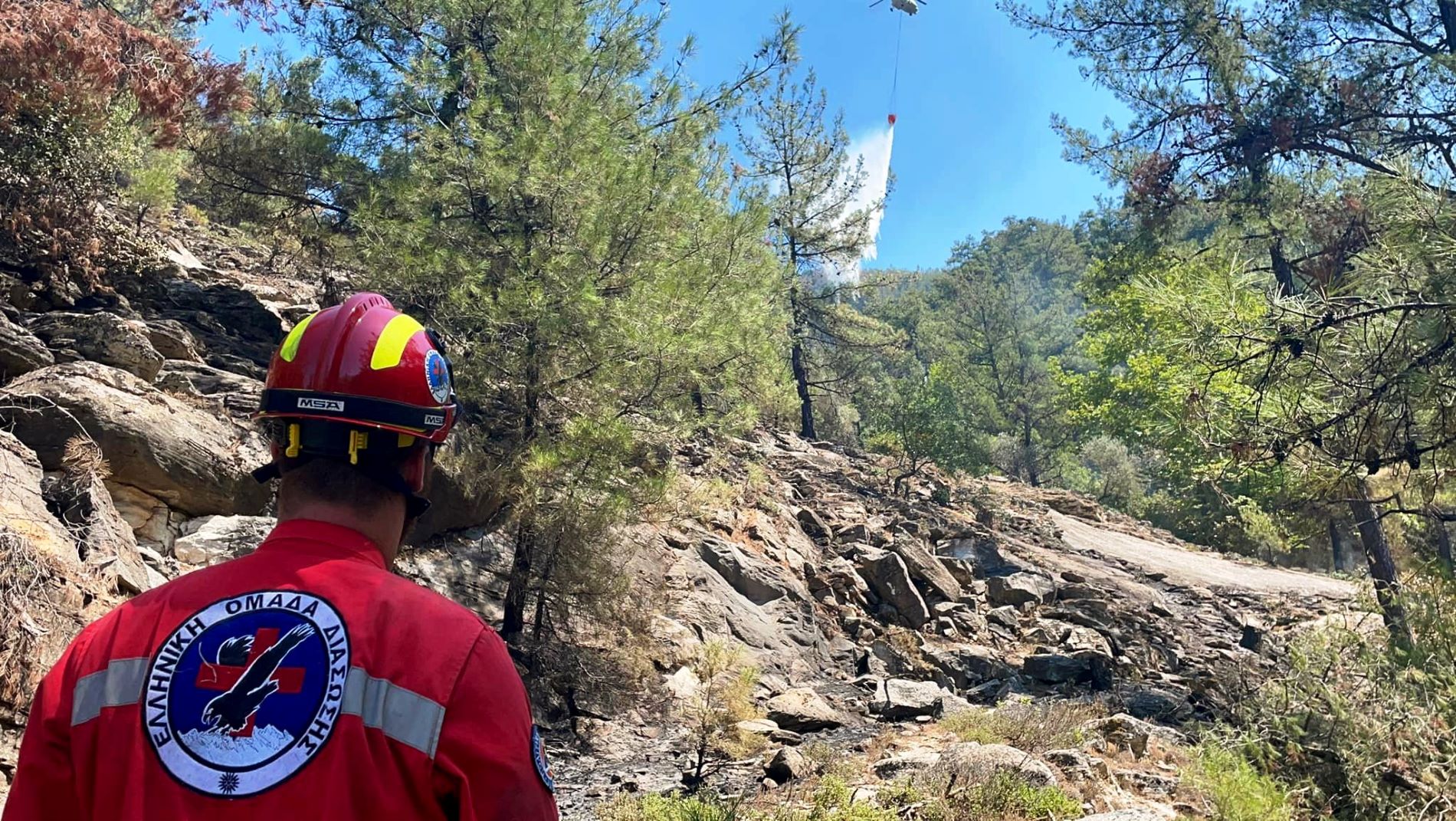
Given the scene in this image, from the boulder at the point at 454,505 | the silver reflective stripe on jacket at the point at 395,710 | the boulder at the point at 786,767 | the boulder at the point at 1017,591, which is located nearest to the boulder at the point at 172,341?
the boulder at the point at 454,505

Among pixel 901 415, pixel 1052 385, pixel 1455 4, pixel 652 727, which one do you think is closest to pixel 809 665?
pixel 652 727

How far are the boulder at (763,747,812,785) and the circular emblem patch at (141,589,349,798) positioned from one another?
6273 mm

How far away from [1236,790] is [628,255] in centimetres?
712

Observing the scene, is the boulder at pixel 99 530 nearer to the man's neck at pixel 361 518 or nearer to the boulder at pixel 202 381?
the boulder at pixel 202 381

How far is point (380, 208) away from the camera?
9047 mm

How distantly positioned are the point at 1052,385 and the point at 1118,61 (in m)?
26.8

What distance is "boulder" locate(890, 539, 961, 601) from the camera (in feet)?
49.5

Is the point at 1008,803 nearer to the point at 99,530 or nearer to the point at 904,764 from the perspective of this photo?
the point at 904,764

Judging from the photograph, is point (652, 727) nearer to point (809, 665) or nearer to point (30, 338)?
point (809, 665)

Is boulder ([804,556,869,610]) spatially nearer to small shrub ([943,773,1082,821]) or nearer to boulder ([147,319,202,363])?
small shrub ([943,773,1082,821])

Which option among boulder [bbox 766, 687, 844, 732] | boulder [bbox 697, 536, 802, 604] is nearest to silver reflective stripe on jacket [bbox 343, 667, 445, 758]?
boulder [bbox 766, 687, 844, 732]

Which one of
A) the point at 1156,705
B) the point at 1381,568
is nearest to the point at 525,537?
the point at 1156,705

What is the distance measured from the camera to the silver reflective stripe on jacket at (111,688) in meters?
1.24

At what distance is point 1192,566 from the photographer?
21719 mm
